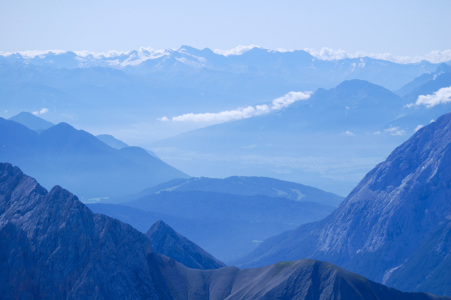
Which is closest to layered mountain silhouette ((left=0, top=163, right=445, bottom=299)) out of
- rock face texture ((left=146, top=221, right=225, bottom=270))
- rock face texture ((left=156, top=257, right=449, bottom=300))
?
rock face texture ((left=156, top=257, right=449, bottom=300))

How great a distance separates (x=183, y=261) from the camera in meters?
160

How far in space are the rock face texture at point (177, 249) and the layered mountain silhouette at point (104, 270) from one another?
25.1m

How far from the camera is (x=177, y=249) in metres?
163

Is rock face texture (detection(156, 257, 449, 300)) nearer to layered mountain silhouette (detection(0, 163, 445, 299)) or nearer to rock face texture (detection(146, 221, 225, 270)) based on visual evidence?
layered mountain silhouette (detection(0, 163, 445, 299))

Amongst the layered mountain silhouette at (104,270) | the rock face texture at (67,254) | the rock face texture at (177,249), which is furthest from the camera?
the rock face texture at (177,249)

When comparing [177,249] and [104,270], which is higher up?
[104,270]

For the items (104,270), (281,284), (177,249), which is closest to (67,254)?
(104,270)

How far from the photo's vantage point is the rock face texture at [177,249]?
16100cm

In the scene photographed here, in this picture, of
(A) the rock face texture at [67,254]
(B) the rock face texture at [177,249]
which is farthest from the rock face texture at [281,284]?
(B) the rock face texture at [177,249]

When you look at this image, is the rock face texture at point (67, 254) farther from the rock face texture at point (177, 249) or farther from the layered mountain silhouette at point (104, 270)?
the rock face texture at point (177, 249)

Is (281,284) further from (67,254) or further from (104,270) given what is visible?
(67,254)

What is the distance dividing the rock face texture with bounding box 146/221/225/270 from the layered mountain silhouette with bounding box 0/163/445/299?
25.1 m

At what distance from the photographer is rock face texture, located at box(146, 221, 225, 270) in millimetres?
161000

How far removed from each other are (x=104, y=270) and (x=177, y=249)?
3835 cm
